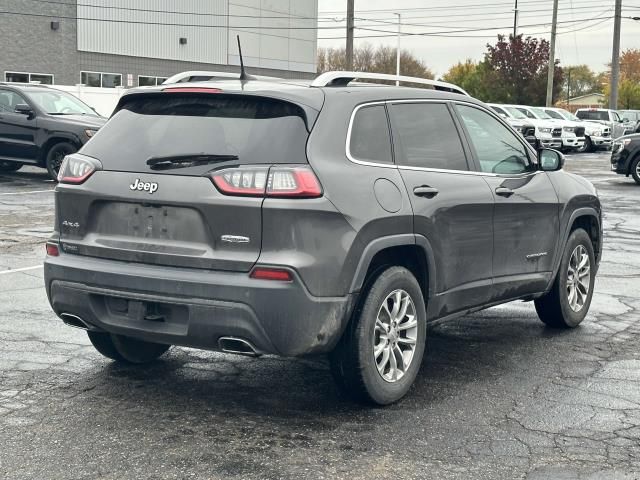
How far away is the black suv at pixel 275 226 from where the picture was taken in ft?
16.3

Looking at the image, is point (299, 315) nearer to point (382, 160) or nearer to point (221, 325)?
point (221, 325)

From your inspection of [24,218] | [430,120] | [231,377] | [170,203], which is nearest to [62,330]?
[231,377]

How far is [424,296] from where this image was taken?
5.90m

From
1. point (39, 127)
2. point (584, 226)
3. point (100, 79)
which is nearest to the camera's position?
point (584, 226)

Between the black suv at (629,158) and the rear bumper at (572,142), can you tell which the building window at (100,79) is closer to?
the rear bumper at (572,142)

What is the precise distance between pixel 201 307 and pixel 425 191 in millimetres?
1511

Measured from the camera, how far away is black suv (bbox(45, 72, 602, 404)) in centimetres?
497

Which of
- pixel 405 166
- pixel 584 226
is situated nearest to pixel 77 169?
pixel 405 166

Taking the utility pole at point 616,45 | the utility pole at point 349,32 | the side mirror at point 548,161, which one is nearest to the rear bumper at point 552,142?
the utility pole at point 349,32

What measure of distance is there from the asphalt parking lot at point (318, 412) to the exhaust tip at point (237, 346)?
38 centimetres

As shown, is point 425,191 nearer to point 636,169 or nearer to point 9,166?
point 9,166

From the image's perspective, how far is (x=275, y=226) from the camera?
494cm

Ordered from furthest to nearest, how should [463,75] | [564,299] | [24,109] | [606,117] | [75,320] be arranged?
[463,75] < [606,117] < [24,109] < [564,299] < [75,320]

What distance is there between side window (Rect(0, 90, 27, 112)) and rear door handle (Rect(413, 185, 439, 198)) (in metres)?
15.7
